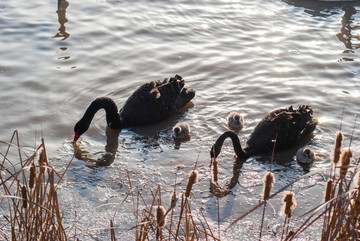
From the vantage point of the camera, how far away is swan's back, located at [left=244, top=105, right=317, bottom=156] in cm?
690

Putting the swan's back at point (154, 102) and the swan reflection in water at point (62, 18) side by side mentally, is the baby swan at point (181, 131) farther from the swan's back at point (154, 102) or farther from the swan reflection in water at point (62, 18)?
the swan reflection in water at point (62, 18)

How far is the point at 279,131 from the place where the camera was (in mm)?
6914

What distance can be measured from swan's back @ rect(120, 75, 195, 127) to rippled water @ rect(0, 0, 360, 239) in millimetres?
162

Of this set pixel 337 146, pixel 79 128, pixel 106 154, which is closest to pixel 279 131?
pixel 106 154

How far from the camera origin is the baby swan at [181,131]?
23.5ft

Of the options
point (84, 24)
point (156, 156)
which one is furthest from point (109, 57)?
point (156, 156)

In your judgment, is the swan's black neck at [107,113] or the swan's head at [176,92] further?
the swan's head at [176,92]

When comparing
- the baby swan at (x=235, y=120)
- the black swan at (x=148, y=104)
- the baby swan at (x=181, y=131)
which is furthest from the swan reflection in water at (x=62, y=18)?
the baby swan at (x=235, y=120)

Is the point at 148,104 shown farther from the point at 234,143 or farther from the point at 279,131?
the point at 279,131

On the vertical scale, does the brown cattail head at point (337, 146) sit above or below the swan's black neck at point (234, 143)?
above

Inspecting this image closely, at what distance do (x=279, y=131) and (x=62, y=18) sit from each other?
6.31 m

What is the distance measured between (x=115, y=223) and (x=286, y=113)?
10.3 feet

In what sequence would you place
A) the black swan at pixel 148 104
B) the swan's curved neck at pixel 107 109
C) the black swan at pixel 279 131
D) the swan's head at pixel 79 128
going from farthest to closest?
the black swan at pixel 148 104
the swan's curved neck at pixel 107 109
the swan's head at pixel 79 128
the black swan at pixel 279 131

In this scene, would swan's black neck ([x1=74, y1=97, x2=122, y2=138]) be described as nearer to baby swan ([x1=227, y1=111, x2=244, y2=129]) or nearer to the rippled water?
the rippled water
